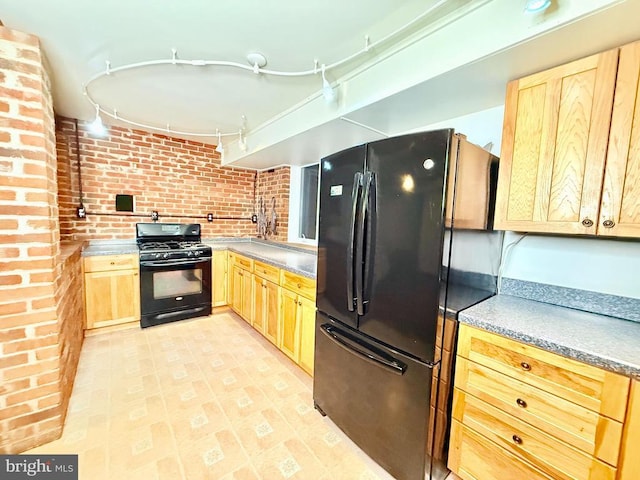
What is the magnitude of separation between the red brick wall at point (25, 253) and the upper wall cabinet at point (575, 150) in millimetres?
2471

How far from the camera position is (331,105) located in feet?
6.41

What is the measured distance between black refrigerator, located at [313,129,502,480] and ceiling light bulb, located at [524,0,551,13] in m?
0.45

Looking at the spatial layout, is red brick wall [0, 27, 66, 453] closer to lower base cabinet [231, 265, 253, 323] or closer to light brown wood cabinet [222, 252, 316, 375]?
light brown wood cabinet [222, 252, 316, 375]

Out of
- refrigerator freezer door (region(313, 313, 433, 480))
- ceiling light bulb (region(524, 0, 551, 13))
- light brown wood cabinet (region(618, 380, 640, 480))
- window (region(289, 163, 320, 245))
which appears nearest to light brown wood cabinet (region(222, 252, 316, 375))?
refrigerator freezer door (region(313, 313, 433, 480))

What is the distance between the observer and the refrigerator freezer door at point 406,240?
3.91ft

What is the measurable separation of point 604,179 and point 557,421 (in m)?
1.00

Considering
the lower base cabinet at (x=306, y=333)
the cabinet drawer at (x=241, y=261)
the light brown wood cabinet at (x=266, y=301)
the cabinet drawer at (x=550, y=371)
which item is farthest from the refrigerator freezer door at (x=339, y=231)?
the cabinet drawer at (x=241, y=261)

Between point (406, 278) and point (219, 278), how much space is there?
9.55ft

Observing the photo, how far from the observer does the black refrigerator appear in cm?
121

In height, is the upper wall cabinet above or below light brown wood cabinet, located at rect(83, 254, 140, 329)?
above

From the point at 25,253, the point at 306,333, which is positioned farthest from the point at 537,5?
the point at 25,253

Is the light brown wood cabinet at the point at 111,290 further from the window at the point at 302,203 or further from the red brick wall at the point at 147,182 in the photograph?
the window at the point at 302,203

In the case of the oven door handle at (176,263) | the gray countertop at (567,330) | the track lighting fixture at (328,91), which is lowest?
the oven door handle at (176,263)

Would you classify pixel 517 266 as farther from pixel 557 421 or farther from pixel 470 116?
pixel 470 116
